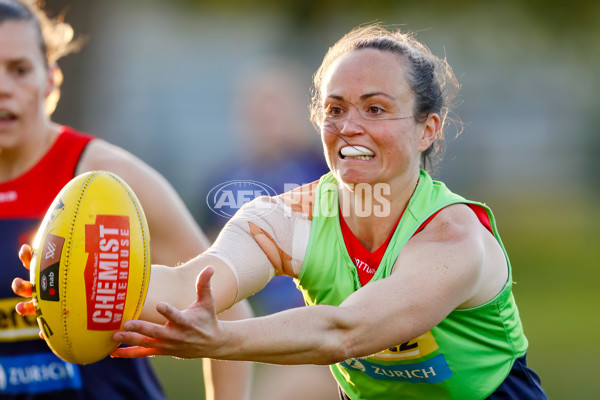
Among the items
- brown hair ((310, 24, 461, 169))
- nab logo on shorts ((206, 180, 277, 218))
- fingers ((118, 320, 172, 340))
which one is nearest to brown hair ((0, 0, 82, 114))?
nab logo on shorts ((206, 180, 277, 218))

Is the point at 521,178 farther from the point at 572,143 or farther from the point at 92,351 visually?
the point at 92,351

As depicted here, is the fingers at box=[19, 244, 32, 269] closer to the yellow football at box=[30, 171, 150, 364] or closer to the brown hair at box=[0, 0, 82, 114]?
the yellow football at box=[30, 171, 150, 364]

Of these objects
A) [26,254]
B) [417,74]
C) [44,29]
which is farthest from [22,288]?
[44,29]

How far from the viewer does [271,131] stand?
5.09 meters

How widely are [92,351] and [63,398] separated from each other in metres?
0.90

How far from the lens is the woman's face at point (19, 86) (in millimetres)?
3137

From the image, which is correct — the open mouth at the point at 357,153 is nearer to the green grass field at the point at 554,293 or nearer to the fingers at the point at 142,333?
the fingers at the point at 142,333

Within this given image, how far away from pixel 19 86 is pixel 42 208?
0.47 meters

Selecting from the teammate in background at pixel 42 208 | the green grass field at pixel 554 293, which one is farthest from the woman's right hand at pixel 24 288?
the green grass field at pixel 554 293

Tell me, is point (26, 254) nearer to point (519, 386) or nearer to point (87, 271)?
point (87, 271)

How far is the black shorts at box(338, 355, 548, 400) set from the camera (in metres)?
2.76

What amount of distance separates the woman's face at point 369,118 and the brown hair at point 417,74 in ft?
0.15

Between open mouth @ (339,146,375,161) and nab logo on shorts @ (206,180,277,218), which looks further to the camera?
nab logo on shorts @ (206,180,277,218)

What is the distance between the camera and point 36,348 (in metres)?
2.96
